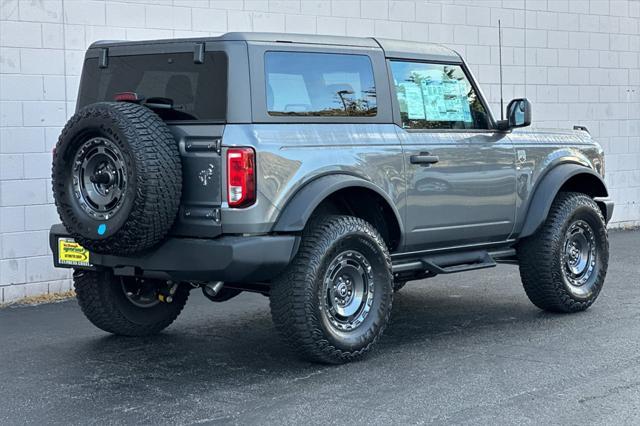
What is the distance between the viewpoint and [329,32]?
1169 cm

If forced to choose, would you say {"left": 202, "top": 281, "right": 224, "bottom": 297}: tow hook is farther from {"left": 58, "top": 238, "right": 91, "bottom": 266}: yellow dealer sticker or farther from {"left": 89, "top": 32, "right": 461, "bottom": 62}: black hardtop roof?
{"left": 89, "top": 32, "right": 461, "bottom": 62}: black hardtop roof

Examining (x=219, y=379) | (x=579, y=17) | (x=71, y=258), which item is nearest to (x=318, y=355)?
(x=219, y=379)

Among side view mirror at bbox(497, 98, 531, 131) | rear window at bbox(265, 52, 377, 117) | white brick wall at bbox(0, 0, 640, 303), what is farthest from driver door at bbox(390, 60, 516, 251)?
white brick wall at bbox(0, 0, 640, 303)

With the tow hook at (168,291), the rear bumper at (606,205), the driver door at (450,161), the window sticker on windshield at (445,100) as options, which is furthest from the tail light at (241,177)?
the rear bumper at (606,205)

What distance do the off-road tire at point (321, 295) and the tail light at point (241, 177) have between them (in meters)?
0.52

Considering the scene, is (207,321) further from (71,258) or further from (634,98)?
(634,98)

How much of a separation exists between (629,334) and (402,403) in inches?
94.6

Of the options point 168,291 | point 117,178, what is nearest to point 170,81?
point 117,178

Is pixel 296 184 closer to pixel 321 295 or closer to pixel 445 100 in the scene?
pixel 321 295

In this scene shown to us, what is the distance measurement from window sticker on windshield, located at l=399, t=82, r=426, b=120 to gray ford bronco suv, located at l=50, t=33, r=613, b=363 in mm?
15

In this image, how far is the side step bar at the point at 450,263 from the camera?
7.54 meters

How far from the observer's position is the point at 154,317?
25.5 ft

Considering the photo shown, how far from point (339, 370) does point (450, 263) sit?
158 cm

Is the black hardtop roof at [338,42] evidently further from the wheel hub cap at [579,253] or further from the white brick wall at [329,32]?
the white brick wall at [329,32]
